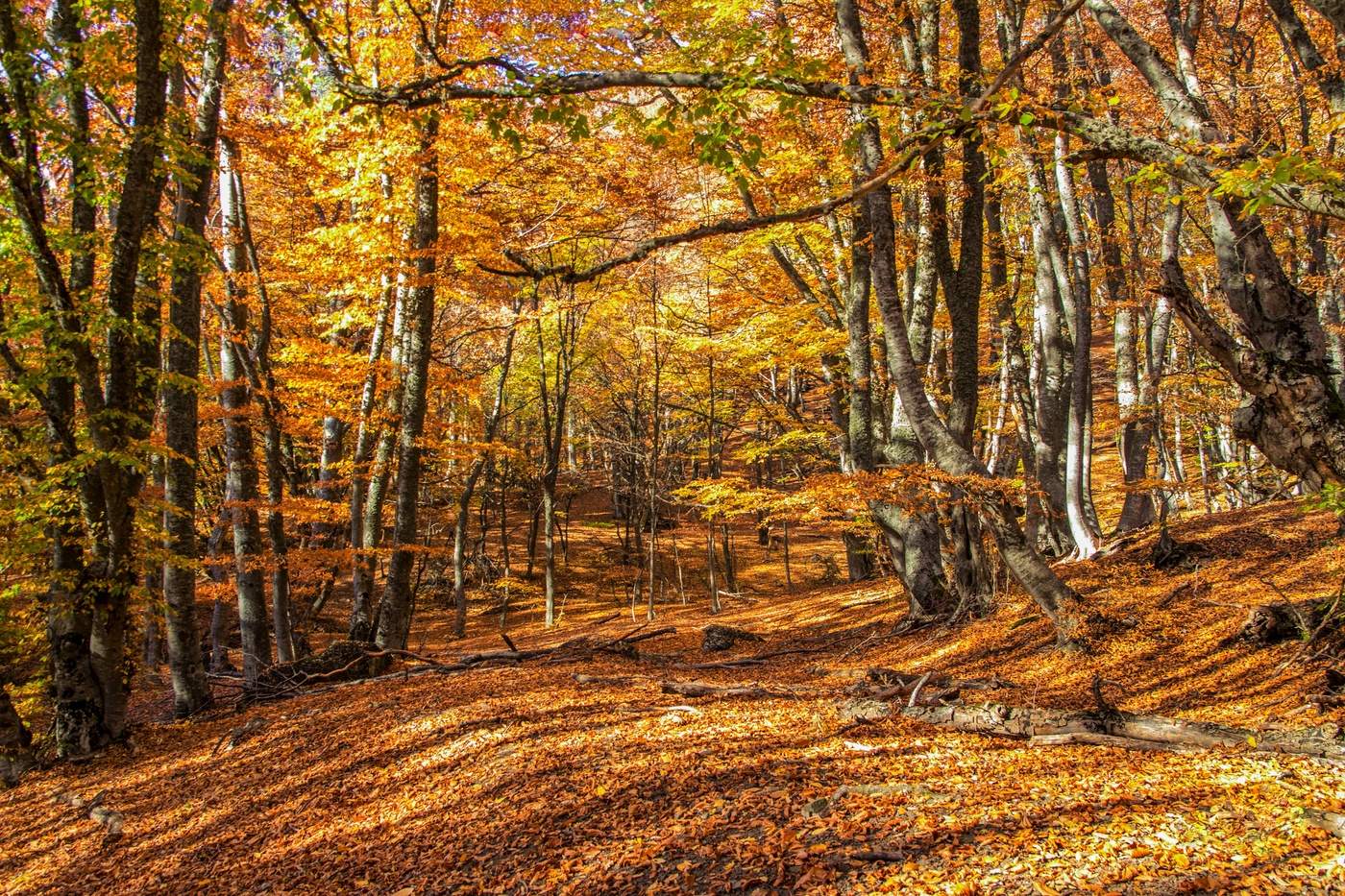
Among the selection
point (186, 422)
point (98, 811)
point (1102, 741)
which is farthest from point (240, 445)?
point (1102, 741)

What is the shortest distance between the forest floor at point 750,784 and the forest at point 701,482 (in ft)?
0.11

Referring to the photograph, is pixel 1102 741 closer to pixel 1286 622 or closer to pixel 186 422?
pixel 1286 622

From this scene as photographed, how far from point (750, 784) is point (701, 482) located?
8.86 metres

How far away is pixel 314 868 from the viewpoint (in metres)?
3.98

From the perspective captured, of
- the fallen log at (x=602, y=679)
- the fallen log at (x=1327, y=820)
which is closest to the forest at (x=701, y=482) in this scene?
the fallen log at (x=1327, y=820)

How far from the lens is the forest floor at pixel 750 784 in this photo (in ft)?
8.71

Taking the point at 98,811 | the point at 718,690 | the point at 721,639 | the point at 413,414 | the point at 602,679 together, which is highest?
the point at 413,414


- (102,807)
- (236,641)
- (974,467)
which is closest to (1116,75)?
(974,467)

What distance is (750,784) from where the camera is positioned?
3.63m

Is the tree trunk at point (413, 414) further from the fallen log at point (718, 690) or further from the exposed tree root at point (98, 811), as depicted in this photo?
the fallen log at point (718, 690)

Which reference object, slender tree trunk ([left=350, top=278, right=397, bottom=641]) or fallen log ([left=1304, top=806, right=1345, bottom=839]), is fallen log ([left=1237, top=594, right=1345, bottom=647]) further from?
slender tree trunk ([left=350, top=278, right=397, bottom=641])

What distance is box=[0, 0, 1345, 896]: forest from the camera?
3.33 metres

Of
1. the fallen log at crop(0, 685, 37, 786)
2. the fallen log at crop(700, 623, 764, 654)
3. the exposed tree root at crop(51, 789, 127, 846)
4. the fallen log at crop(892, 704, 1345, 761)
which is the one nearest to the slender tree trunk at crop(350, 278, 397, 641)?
the fallen log at crop(0, 685, 37, 786)

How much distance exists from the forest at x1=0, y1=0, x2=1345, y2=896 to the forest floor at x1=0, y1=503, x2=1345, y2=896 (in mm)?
34
